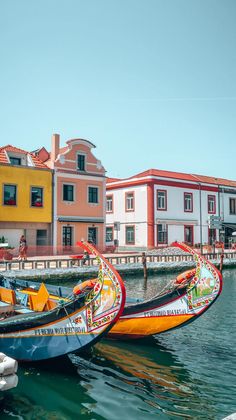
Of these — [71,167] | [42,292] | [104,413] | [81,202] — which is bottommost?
[104,413]

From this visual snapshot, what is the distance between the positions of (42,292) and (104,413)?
453 centimetres

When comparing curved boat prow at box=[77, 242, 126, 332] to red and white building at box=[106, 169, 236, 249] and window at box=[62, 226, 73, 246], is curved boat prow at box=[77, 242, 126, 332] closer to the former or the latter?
window at box=[62, 226, 73, 246]

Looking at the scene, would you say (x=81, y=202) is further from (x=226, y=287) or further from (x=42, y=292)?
(x=42, y=292)

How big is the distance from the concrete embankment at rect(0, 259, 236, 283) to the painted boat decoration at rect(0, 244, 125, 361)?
1102 cm

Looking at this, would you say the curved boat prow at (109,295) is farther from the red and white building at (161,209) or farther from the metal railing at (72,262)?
the red and white building at (161,209)

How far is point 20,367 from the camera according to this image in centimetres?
881

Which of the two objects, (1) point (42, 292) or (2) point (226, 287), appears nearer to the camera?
(1) point (42, 292)

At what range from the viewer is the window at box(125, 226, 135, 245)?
1526 inches

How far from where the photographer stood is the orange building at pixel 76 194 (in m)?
31.8

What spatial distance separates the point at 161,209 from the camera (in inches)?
1517

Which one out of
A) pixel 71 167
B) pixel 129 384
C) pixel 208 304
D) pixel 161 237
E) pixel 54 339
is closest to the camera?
pixel 129 384

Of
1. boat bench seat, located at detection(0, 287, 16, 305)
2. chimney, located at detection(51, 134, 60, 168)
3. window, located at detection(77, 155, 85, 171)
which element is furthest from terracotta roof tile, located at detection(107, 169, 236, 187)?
boat bench seat, located at detection(0, 287, 16, 305)

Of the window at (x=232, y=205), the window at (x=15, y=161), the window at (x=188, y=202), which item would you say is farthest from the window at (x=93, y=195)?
the window at (x=232, y=205)

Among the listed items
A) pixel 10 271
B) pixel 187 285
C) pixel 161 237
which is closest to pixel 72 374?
pixel 187 285
